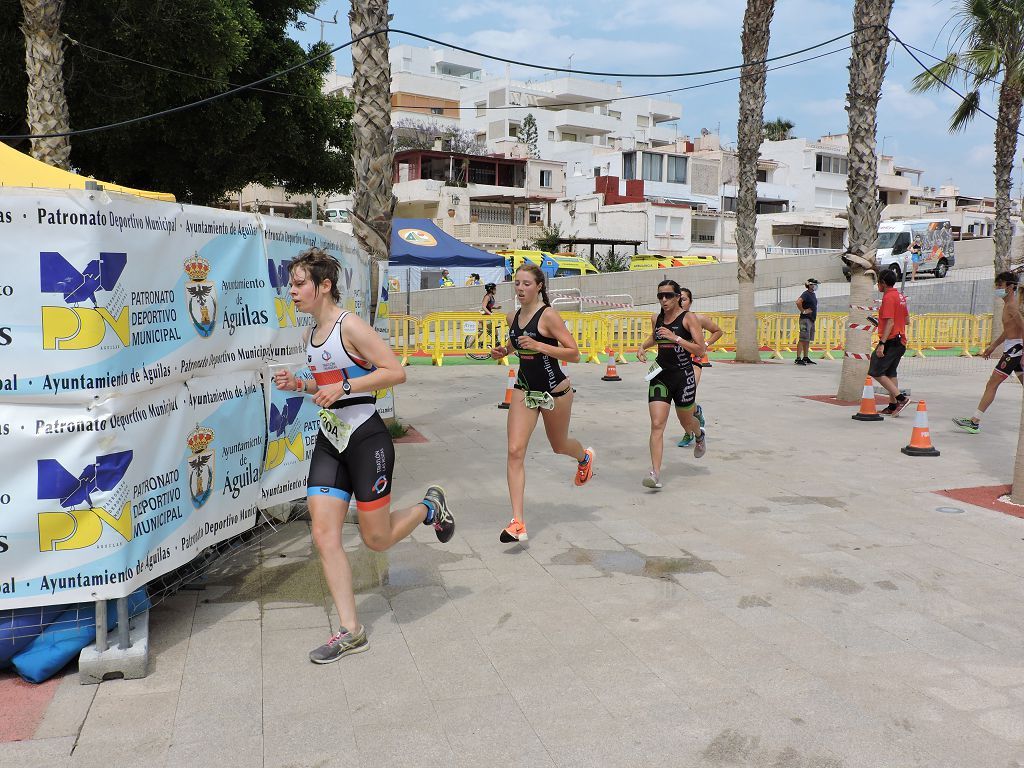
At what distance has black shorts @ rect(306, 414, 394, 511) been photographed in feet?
13.9

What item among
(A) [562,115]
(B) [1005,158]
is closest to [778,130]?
(A) [562,115]

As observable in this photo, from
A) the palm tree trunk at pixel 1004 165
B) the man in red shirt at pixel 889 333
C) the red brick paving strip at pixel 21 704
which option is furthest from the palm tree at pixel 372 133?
the palm tree trunk at pixel 1004 165

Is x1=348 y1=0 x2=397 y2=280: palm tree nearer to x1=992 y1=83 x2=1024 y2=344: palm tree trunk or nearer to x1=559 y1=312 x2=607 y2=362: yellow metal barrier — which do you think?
x1=559 y1=312 x2=607 y2=362: yellow metal barrier

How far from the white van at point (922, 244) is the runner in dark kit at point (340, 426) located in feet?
124

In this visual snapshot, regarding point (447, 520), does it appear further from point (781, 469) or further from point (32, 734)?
point (781, 469)

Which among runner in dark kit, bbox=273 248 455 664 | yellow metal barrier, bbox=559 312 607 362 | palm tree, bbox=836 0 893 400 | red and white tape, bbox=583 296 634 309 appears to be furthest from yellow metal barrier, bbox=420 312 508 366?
runner in dark kit, bbox=273 248 455 664

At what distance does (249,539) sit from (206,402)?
1537mm

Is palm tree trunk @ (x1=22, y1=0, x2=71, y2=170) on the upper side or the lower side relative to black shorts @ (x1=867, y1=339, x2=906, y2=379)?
upper

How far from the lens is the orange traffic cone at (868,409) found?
11594mm

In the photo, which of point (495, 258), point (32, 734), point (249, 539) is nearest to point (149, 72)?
point (495, 258)

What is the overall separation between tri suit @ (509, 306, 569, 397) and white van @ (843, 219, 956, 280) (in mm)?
35787

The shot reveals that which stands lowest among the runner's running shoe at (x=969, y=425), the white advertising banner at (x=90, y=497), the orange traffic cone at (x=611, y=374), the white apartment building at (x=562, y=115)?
the runner's running shoe at (x=969, y=425)

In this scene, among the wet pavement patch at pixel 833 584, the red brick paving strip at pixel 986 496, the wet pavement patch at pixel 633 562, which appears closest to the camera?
the wet pavement patch at pixel 833 584

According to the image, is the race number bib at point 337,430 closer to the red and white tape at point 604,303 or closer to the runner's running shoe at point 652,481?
the runner's running shoe at point 652,481
